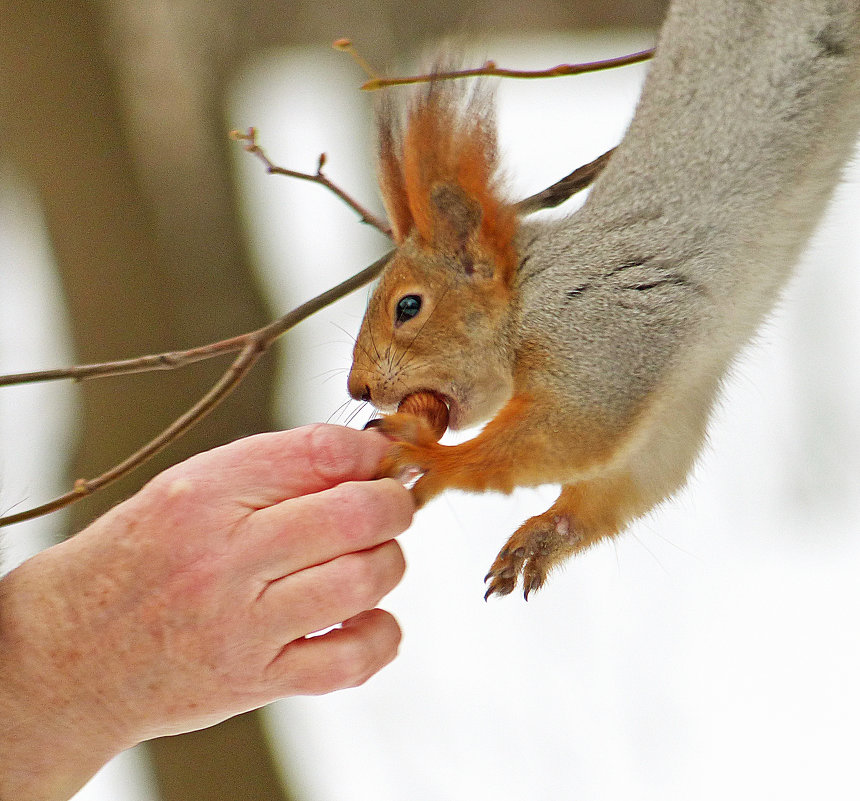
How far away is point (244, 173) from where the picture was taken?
1.70m

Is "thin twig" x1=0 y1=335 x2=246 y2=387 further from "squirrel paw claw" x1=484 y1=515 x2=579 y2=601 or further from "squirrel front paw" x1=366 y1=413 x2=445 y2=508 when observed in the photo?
"squirrel paw claw" x1=484 y1=515 x2=579 y2=601

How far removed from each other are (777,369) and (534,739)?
66 cm

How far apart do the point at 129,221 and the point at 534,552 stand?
38.9 inches

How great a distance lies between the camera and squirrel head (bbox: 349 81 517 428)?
84cm

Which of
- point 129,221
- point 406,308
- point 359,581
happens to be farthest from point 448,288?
point 129,221

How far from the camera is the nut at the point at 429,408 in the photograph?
826 millimetres

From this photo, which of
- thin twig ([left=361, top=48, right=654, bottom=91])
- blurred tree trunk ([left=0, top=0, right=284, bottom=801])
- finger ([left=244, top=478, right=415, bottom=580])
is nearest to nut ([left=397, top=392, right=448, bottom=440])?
finger ([left=244, top=478, right=415, bottom=580])

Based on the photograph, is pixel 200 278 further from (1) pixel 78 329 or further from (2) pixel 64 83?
(2) pixel 64 83

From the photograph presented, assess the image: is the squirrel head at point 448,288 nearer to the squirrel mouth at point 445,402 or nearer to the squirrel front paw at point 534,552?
the squirrel mouth at point 445,402

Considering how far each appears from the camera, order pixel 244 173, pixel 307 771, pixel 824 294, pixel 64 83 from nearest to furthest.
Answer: pixel 824 294, pixel 64 83, pixel 244 173, pixel 307 771

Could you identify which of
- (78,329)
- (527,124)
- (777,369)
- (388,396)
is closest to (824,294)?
(777,369)

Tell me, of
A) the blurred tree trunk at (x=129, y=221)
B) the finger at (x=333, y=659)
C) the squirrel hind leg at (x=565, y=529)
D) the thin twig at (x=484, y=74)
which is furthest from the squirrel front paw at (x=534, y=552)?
the blurred tree trunk at (x=129, y=221)

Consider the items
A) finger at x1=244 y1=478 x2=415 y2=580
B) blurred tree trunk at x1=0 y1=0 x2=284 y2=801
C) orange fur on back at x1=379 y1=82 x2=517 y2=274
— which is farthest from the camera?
blurred tree trunk at x1=0 y1=0 x2=284 y2=801

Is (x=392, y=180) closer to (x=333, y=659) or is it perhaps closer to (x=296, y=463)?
(x=296, y=463)
